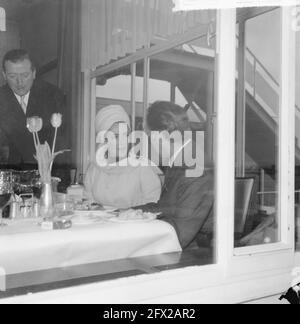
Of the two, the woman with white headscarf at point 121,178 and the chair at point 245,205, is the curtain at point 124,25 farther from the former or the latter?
the chair at point 245,205

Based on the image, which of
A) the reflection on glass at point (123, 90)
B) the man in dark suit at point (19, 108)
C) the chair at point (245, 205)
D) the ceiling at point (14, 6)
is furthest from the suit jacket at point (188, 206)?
the ceiling at point (14, 6)

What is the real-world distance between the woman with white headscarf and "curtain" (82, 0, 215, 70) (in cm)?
96

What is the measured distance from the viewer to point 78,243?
1.57m

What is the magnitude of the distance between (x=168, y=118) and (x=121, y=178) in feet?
1.66

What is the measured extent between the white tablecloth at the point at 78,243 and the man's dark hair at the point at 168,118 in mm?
975

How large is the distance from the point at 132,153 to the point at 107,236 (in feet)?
4.05

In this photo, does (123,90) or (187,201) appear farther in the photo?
(123,90)

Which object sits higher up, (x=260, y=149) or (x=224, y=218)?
(x=260, y=149)

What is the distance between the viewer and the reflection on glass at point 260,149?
76.5 inches

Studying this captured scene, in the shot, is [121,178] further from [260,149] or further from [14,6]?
[14,6]

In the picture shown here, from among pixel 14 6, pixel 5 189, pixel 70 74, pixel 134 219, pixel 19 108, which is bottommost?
pixel 134 219

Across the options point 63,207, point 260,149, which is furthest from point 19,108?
point 260,149

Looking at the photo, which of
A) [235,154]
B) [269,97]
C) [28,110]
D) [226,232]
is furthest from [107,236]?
[28,110]
